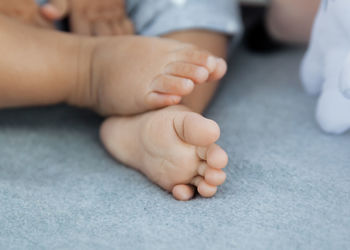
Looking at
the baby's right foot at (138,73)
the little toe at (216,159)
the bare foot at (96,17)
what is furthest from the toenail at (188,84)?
the bare foot at (96,17)

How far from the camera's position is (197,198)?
493 mm

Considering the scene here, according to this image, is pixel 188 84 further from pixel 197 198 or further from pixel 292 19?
pixel 292 19

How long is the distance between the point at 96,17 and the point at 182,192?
396mm

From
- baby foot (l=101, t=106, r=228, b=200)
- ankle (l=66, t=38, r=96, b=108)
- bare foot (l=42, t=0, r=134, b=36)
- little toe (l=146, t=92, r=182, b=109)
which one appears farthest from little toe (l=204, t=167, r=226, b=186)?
bare foot (l=42, t=0, r=134, b=36)

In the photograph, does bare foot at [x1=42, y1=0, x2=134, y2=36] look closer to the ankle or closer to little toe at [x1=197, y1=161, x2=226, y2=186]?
the ankle

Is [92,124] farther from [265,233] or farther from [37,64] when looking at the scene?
[265,233]

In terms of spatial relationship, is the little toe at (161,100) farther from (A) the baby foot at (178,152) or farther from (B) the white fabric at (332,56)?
(B) the white fabric at (332,56)

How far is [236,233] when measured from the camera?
42 cm

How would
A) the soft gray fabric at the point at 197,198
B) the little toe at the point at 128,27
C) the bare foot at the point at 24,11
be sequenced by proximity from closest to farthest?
the soft gray fabric at the point at 197,198 < the bare foot at the point at 24,11 < the little toe at the point at 128,27

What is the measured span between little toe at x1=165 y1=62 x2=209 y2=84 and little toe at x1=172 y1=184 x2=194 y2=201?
14cm

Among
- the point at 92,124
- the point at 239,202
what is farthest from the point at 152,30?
the point at 239,202

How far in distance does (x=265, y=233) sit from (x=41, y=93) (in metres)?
0.36

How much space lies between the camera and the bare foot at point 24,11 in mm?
662

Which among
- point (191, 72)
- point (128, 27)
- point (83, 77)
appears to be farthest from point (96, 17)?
point (191, 72)
